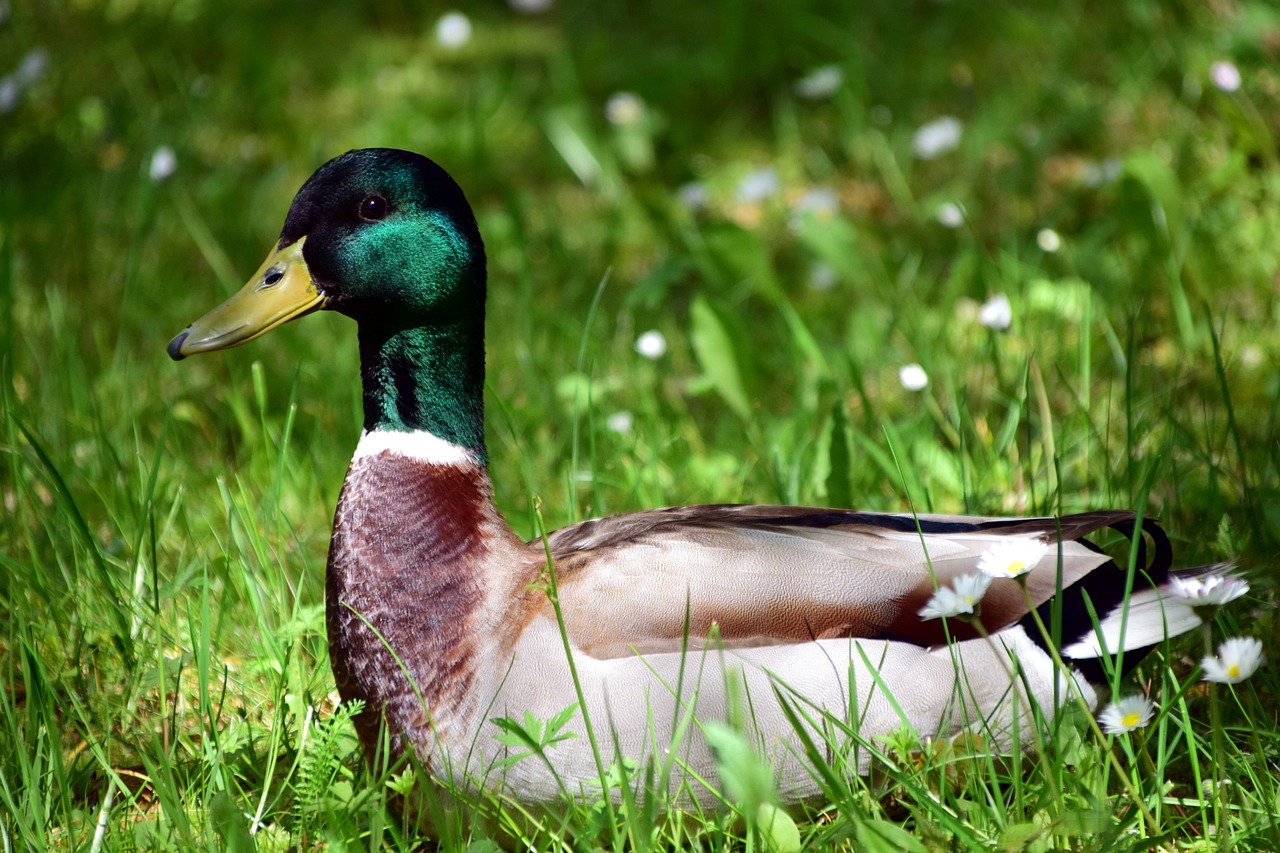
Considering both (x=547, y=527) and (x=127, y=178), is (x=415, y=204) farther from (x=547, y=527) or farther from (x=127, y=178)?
(x=127, y=178)

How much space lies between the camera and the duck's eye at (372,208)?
2.32 metres

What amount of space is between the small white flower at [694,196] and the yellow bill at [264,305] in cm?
221

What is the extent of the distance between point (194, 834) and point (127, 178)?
2927mm

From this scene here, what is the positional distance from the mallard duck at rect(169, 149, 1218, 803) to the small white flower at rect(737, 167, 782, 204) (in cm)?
215

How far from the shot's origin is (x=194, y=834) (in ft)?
6.70

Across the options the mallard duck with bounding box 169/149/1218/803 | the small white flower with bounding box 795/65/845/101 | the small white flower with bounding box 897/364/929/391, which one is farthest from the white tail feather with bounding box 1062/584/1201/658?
the small white flower with bounding box 795/65/845/101

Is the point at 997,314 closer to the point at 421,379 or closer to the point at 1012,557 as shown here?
the point at 1012,557

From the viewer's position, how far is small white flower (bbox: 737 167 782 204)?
439 centimetres

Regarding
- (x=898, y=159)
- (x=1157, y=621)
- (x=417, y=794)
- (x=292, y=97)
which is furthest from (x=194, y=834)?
(x=292, y=97)

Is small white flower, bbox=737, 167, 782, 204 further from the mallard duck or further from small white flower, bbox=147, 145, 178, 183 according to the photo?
the mallard duck

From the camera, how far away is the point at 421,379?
2.37 m

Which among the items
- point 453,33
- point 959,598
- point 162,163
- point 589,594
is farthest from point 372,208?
point 453,33

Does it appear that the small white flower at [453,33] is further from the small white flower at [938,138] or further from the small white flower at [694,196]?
the small white flower at [938,138]

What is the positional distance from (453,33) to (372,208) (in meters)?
3.36
